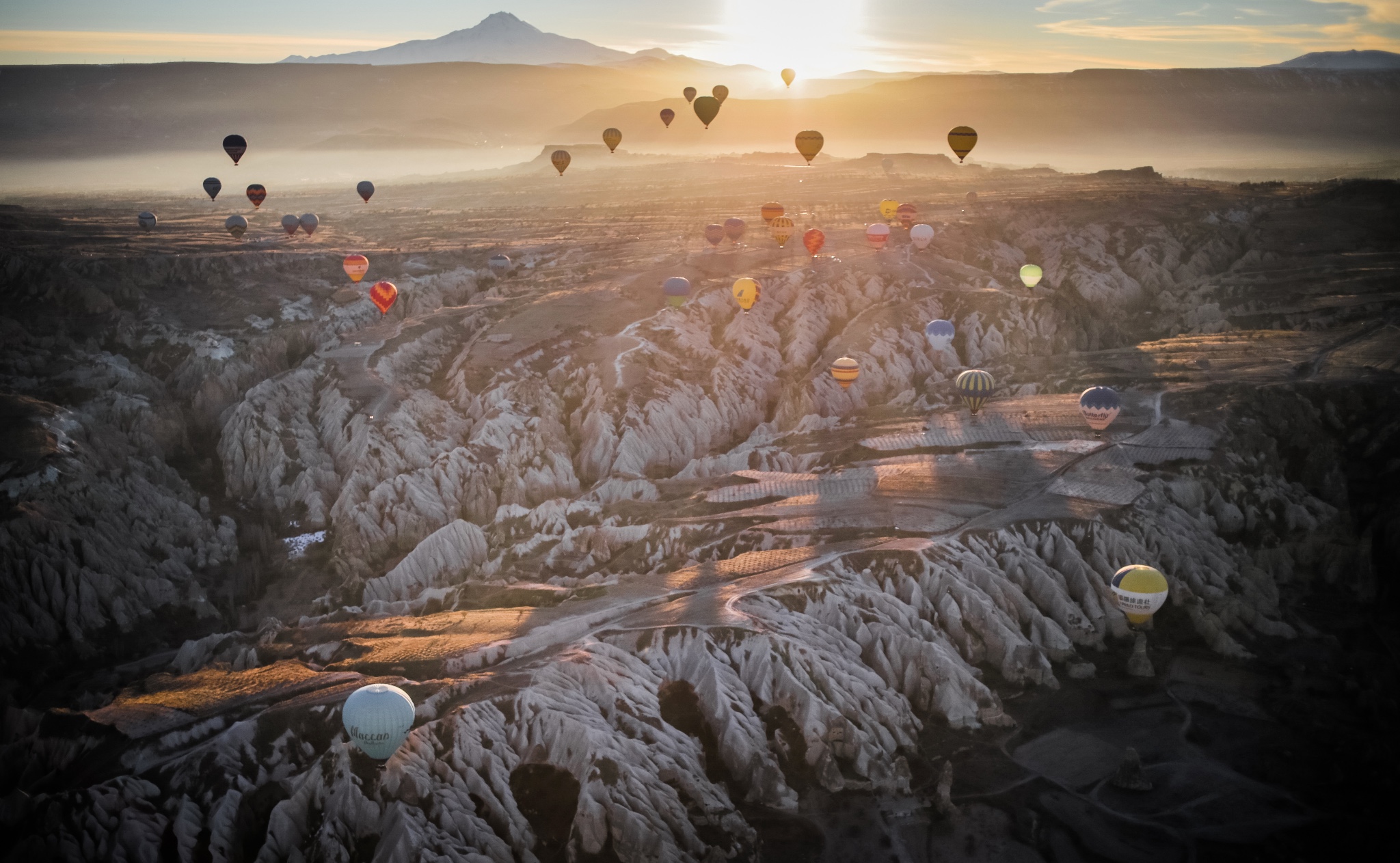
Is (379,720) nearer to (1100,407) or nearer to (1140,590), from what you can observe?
(1140,590)

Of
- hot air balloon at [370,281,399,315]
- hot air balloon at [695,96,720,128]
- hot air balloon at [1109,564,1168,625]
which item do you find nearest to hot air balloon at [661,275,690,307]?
hot air balloon at [370,281,399,315]

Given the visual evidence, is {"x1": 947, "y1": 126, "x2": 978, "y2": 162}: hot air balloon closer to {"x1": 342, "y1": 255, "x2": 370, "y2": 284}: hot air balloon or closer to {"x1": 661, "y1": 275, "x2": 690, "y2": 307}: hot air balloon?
{"x1": 661, "y1": 275, "x2": 690, "y2": 307}: hot air balloon

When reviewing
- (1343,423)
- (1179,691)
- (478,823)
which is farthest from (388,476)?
(1343,423)

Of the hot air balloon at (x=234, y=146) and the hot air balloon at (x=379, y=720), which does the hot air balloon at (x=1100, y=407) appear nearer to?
the hot air balloon at (x=379, y=720)

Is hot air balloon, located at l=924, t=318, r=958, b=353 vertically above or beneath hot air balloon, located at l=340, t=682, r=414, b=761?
above

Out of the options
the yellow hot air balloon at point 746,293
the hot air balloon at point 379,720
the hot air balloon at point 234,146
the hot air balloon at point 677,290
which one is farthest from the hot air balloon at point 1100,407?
the hot air balloon at point 234,146
